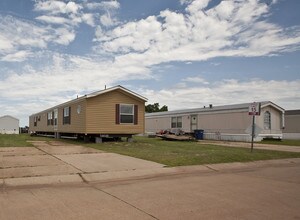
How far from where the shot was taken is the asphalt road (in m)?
6.04

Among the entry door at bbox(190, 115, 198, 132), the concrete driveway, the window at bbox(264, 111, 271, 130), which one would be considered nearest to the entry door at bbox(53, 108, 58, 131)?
the entry door at bbox(190, 115, 198, 132)

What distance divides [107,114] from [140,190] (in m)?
15.9

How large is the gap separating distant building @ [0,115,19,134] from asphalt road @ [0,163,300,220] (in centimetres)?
7149

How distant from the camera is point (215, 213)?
20.0ft

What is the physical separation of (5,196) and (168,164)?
5971 millimetres

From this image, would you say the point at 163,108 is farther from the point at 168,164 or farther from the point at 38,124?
the point at 168,164

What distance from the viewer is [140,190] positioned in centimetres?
823

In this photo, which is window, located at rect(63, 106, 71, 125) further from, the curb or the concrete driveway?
the curb

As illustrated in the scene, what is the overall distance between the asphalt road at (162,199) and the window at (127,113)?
14.1 m

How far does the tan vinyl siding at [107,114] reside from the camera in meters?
23.4

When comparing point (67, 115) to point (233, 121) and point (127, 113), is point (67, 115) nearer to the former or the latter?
point (127, 113)

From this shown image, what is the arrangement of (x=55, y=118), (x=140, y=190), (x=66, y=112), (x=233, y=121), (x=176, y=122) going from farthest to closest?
1. (x=176, y=122)
2. (x=55, y=118)
3. (x=233, y=121)
4. (x=66, y=112)
5. (x=140, y=190)

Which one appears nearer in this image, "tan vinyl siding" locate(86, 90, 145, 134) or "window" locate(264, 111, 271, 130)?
"tan vinyl siding" locate(86, 90, 145, 134)

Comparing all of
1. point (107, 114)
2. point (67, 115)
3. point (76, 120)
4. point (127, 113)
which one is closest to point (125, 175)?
point (107, 114)
